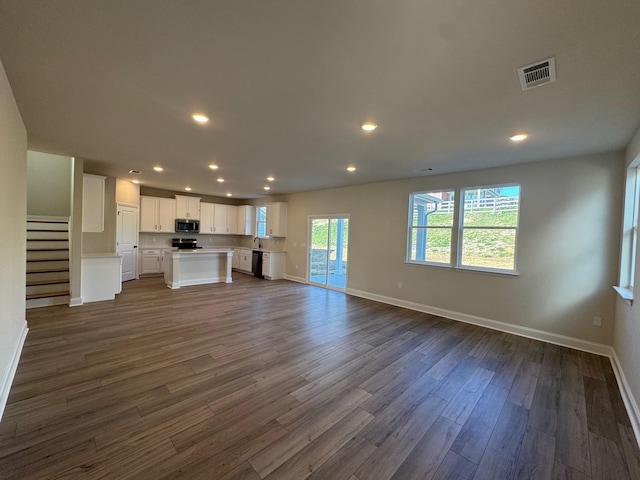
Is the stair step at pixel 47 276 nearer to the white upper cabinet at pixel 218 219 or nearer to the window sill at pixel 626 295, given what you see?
the white upper cabinet at pixel 218 219

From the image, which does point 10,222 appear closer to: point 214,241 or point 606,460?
point 606,460

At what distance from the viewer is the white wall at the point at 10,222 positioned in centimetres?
213

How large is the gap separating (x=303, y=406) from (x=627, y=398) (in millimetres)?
3003

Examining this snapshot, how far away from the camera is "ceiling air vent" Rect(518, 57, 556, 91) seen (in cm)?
177

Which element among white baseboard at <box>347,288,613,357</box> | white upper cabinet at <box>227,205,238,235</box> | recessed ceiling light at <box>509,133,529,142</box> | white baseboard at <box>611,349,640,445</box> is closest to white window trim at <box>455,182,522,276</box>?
white baseboard at <box>347,288,613,357</box>

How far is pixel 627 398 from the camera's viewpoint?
2.41 meters

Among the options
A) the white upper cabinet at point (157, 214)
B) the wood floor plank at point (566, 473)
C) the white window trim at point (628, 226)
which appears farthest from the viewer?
the white upper cabinet at point (157, 214)

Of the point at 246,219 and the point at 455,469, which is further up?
the point at 246,219

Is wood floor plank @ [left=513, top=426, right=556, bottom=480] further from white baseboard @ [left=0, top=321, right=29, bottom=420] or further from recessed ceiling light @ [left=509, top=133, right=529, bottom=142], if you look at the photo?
white baseboard @ [left=0, top=321, right=29, bottom=420]

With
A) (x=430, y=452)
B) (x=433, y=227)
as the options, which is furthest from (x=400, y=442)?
(x=433, y=227)

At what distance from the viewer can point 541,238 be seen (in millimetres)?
3934

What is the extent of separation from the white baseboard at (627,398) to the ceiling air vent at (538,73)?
274 centimetres

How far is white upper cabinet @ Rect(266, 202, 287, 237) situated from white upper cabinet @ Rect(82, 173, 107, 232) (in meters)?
4.32

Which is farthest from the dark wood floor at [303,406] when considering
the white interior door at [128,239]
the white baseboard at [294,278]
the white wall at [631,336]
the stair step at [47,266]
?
the white baseboard at [294,278]
